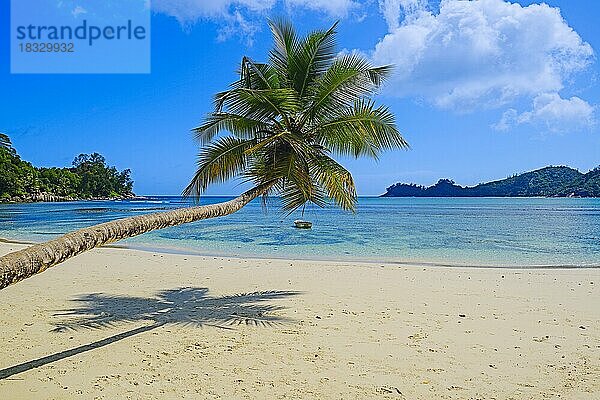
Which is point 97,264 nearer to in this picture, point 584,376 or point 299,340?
point 299,340

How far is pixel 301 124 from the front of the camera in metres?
8.37

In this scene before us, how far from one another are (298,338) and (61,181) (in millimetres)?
106561

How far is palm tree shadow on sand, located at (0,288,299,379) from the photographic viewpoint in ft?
22.9

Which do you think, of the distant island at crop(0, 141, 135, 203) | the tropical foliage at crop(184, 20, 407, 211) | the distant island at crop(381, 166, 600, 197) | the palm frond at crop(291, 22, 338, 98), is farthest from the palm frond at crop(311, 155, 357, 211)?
the distant island at crop(381, 166, 600, 197)

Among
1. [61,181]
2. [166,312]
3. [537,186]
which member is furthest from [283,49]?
[537,186]

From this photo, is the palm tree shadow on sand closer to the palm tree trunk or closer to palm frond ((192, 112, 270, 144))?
the palm tree trunk

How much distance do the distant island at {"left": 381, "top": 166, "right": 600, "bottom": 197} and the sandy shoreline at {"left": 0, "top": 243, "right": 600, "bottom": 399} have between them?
410 feet

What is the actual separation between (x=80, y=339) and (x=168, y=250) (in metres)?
15.0

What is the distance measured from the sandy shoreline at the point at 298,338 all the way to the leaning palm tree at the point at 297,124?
1.88 meters

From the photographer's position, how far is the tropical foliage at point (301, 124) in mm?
8156

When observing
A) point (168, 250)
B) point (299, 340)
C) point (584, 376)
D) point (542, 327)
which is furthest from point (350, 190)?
point (168, 250)

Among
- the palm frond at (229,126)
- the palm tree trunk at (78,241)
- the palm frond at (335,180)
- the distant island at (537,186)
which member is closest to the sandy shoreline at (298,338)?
the palm tree trunk at (78,241)

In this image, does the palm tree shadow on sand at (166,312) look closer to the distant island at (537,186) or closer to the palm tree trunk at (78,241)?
the palm tree trunk at (78,241)

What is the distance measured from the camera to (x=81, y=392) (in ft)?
15.4
